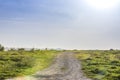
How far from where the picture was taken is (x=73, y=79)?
111ft

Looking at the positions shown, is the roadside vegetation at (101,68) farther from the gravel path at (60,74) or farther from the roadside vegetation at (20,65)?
the roadside vegetation at (20,65)

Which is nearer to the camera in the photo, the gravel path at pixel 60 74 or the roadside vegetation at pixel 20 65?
the gravel path at pixel 60 74

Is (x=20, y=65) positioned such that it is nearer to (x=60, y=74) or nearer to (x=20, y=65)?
(x=20, y=65)

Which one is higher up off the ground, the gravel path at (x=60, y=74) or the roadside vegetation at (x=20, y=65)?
the roadside vegetation at (x=20, y=65)

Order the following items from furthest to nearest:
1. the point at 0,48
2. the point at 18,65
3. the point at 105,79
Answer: the point at 0,48
the point at 18,65
the point at 105,79

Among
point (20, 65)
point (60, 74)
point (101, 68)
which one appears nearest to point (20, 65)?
point (20, 65)

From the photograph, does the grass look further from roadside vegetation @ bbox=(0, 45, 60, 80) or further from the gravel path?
the gravel path

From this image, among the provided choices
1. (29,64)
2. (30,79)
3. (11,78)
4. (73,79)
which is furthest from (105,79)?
(29,64)

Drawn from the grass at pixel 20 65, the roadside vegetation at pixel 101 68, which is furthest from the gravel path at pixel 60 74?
the grass at pixel 20 65

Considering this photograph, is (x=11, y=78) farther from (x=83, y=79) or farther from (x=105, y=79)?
(x=105, y=79)

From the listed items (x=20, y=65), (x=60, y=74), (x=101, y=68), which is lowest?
(x=60, y=74)

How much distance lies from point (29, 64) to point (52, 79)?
1662 cm

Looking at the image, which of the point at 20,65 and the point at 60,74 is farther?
the point at 20,65

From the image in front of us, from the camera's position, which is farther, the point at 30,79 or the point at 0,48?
the point at 0,48
